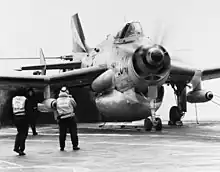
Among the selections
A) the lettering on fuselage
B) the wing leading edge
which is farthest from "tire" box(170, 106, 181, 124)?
the lettering on fuselage

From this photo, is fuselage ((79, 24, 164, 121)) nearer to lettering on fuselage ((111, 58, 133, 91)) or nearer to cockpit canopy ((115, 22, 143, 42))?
lettering on fuselage ((111, 58, 133, 91))

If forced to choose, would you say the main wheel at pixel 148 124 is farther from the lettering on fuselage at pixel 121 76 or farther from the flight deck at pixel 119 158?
the flight deck at pixel 119 158

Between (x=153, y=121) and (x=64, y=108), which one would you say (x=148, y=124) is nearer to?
(x=153, y=121)

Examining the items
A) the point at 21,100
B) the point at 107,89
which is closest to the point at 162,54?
the point at 107,89

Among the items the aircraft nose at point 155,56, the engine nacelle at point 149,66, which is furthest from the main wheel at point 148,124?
the aircraft nose at point 155,56

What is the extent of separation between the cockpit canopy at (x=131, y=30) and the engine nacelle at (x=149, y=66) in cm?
147

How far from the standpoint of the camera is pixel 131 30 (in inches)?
784

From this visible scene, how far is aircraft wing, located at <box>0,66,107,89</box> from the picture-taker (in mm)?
21766

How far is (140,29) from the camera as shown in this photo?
1992cm

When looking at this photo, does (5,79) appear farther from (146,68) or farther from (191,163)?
(191,163)

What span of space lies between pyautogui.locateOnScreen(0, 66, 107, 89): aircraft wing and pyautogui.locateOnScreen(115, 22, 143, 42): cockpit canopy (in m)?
2.02

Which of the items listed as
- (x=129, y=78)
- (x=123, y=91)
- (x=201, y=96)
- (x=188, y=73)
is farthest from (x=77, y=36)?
(x=129, y=78)

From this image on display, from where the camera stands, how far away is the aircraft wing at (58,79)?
71.4 ft

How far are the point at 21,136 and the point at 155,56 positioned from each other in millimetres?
7057
